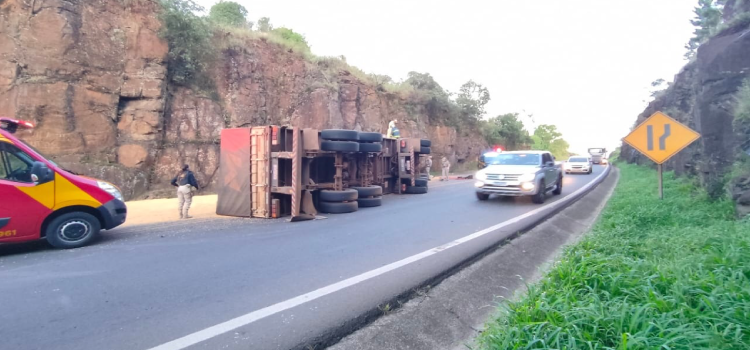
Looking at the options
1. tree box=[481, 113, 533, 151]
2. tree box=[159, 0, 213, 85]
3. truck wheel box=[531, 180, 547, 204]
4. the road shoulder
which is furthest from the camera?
tree box=[481, 113, 533, 151]

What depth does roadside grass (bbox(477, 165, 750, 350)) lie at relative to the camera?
9.40ft

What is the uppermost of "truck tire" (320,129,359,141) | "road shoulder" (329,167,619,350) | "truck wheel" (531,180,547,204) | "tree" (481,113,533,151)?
"tree" (481,113,533,151)

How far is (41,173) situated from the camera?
6.63 m

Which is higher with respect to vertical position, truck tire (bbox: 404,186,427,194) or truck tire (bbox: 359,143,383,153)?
truck tire (bbox: 359,143,383,153)

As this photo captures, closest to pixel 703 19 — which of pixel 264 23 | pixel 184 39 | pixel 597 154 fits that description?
pixel 597 154

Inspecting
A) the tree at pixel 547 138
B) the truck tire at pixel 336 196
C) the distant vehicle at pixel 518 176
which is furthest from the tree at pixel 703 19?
the truck tire at pixel 336 196

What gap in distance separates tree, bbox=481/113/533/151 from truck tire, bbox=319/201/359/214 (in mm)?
40164

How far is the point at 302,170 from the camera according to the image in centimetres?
1072

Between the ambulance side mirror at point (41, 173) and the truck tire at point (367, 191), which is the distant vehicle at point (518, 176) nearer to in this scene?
the truck tire at point (367, 191)

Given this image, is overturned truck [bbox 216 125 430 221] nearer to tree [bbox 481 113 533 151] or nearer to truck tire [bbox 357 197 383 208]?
truck tire [bbox 357 197 383 208]

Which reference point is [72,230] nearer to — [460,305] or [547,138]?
[460,305]

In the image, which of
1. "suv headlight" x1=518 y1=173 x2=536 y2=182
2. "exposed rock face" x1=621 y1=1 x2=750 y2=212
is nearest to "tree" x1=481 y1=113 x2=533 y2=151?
"suv headlight" x1=518 y1=173 x2=536 y2=182

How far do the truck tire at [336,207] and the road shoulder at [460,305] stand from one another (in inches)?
189

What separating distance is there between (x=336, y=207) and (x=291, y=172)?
1.49 meters
